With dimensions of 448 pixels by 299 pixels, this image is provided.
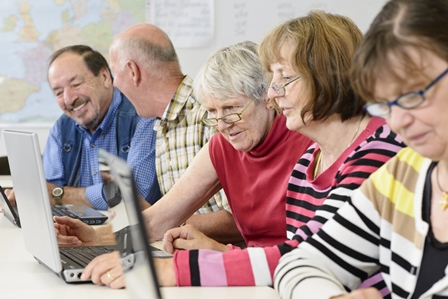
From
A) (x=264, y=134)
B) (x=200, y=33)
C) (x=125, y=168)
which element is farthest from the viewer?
(x=200, y=33)

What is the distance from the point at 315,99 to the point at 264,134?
0.44 meters

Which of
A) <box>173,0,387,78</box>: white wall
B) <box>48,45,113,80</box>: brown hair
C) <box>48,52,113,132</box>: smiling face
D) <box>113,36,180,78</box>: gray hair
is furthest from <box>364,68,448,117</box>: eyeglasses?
<box>173,0,387,78</box>: white wall

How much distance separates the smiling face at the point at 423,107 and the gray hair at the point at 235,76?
3.43 ft

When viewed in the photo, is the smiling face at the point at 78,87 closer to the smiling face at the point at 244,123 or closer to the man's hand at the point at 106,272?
the smiling face at the point at 244,123

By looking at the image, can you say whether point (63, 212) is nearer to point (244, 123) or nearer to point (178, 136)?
point (178, 136)

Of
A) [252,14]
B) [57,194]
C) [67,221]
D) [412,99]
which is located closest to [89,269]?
[67,221]

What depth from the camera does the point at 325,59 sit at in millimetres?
1719

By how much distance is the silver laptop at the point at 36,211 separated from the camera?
1551 mm

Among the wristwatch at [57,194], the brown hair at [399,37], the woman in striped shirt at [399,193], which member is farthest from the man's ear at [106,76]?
the brown hair at [399,37]

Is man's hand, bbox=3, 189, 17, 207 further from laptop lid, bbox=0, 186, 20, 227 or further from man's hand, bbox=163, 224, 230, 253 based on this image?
man's hand, bbox=163, 224, 230, 253

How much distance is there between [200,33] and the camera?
4.38 m

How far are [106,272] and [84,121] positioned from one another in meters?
1.97

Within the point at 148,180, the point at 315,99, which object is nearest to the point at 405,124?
the point at 315,99

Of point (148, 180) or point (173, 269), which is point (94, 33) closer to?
point (148, 180)
